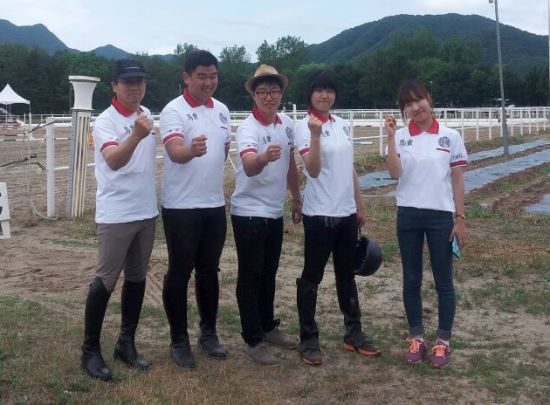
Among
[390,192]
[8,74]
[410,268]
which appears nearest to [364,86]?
[8,74]

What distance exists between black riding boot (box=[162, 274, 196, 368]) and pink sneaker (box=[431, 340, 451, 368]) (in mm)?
1350

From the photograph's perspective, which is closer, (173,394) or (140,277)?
(173,394)

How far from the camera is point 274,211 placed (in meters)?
3.95

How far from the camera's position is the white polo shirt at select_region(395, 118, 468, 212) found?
389 centimetres

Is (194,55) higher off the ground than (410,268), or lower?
higher

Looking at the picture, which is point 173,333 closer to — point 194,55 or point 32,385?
point 32,385

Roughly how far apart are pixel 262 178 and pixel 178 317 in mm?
908

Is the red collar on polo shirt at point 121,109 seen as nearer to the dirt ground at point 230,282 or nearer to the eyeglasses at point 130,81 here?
the eyeglasses at point 130,81

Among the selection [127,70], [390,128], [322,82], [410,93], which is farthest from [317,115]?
[127,70]

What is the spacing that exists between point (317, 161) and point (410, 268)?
35.1 inches

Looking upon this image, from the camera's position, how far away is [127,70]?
3.62m

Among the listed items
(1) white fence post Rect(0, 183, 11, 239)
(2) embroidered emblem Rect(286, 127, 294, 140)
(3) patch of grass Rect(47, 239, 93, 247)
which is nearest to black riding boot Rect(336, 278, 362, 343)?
(2) embroidered emblem Rect(286, 127, 294, 140)

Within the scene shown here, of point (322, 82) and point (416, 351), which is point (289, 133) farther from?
point (416, 351)

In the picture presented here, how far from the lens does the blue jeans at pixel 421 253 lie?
3.94 m
